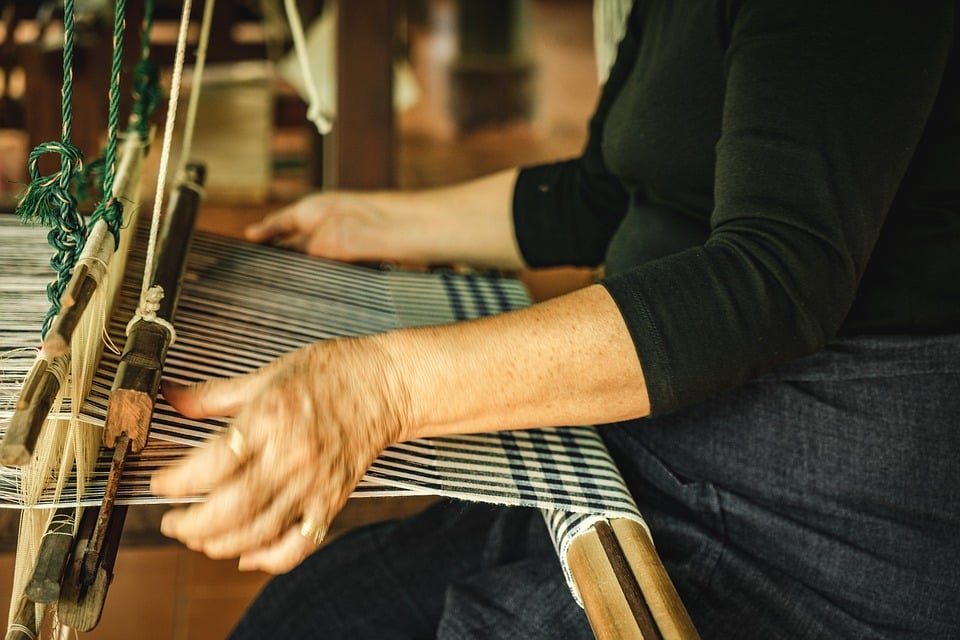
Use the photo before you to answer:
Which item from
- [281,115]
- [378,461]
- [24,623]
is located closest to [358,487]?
[378,461]

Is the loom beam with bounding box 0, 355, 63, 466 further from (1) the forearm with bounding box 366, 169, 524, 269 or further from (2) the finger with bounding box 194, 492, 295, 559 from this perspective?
(1) the forearm with bounding box 366, 169, 524, 269

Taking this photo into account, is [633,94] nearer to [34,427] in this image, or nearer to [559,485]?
[559,485]

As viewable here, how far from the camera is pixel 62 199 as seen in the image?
2.35ft

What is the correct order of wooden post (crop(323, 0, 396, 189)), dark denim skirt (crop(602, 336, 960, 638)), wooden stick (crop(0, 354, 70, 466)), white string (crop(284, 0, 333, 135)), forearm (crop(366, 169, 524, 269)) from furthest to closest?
wooden post (crop(323, 0, 396, 189)), forearm (crop(366, 169, 524, 269)), white string (crop(284, 0, 333, 135)), dark denim skirt (crop(602, 336, 960, 638)), wooden stick (crop(0, 354, 70, 466))

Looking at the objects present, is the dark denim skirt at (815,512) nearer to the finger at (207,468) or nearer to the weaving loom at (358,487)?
the weaving loom at (358,487)

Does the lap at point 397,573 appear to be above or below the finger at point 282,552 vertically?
below

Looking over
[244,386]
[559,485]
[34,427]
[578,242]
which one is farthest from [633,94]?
[34,427]

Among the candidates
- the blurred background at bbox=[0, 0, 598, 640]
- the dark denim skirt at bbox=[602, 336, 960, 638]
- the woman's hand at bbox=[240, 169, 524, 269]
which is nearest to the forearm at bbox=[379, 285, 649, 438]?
the dark denim skirt at bbox=[602, 336, 960, 638]

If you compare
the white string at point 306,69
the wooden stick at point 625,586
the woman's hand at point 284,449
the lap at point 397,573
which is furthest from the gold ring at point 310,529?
the white string at point 306,69

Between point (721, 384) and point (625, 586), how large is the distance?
0.57 ft

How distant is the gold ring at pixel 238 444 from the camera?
25.4 inches

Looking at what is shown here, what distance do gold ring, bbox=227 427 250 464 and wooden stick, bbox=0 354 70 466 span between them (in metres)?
0.11

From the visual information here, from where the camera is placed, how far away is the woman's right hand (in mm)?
1388

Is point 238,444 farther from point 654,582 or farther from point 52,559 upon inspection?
point 654,582
